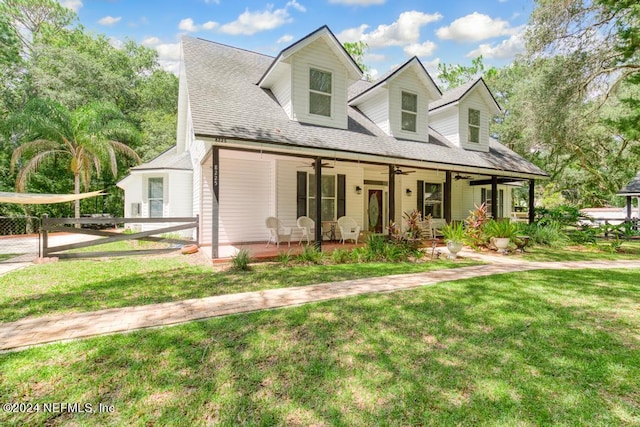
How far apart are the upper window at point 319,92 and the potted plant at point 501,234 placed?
7.06 meters

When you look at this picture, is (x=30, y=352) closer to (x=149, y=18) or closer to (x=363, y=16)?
(x=149, y=18)

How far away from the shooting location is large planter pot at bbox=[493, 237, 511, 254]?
10062 mm

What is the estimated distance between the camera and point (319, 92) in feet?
33.6

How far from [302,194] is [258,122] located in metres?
3.50

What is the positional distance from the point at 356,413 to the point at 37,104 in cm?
2153

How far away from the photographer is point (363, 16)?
616 inches

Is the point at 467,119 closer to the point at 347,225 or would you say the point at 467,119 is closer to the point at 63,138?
the point at 347,225

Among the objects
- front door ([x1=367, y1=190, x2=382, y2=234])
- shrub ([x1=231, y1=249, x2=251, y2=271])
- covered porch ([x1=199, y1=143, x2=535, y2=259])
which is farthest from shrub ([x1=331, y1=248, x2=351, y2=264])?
front door ([x1=367, y1=190, x2=382, y2=234])

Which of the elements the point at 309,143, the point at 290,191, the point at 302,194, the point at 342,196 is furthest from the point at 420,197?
the point at 309,143

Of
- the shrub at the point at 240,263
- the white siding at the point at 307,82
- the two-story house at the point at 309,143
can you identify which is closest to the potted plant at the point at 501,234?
the two-story house at the point at 309,143

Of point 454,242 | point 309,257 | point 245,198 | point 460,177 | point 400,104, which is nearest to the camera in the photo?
point 309,257

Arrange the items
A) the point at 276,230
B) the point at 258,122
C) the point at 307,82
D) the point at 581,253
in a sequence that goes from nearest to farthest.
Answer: the point at 258,122 < the point at 276,230 < the point at 307,82 < the point at 581,253

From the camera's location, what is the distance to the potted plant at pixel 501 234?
1011 centimetres

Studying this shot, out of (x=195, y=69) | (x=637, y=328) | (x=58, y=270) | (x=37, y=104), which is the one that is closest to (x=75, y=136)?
(x=37, y=104)
